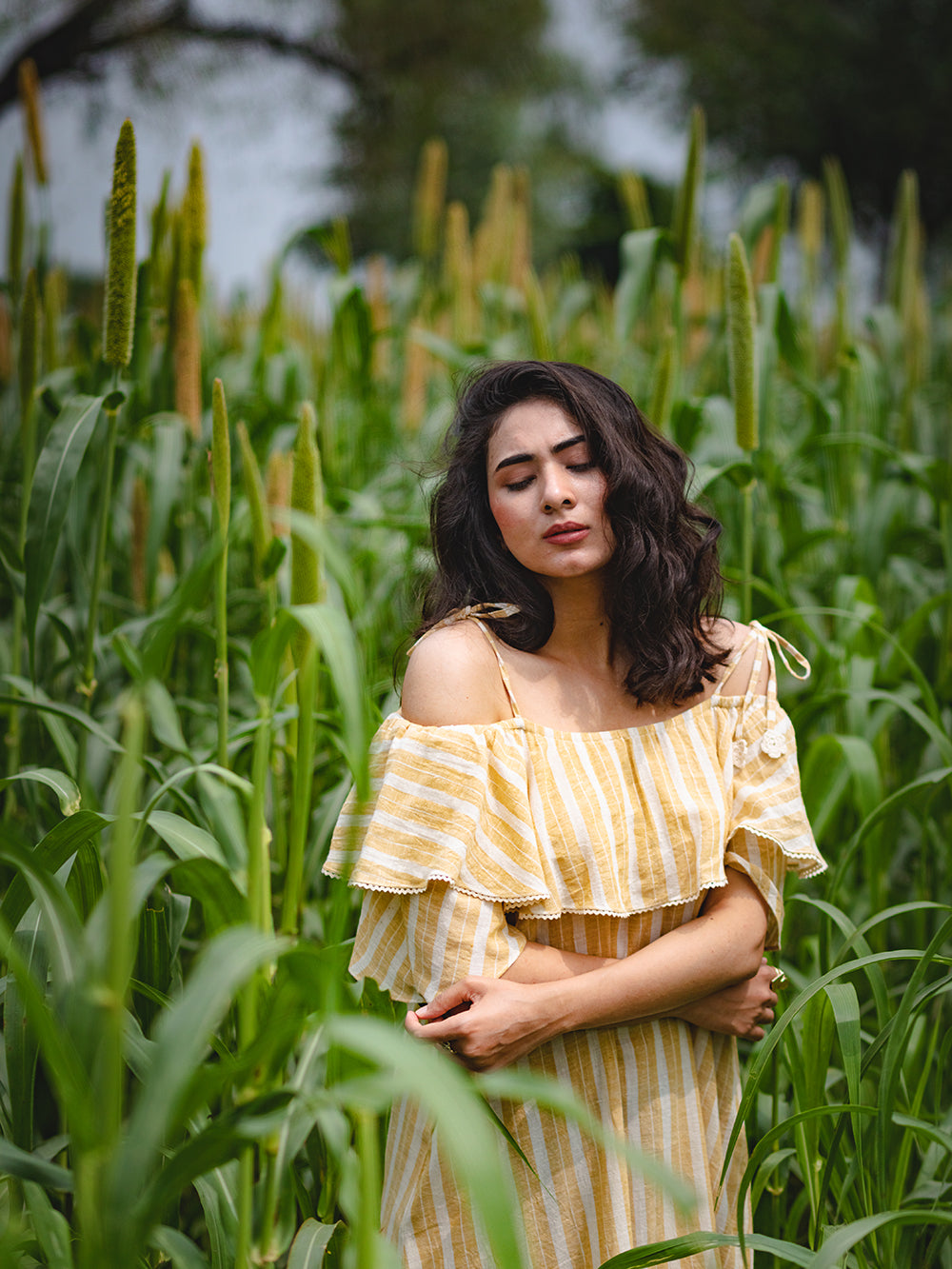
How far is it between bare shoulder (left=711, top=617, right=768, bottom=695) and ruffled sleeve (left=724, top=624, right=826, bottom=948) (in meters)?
0.03

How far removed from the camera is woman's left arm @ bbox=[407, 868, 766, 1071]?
961mm

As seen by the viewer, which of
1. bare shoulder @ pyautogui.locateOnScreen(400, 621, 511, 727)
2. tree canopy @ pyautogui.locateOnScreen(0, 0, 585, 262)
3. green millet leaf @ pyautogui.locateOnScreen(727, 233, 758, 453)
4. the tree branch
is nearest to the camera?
bare shoulder @ pyautogui.locateOnScreen(400, 621, 511, 727)

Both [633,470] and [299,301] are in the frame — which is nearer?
[633,470]

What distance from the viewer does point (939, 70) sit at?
9.80m

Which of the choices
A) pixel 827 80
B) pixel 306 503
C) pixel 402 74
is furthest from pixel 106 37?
pixel 827 80

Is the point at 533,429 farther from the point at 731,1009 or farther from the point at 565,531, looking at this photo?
the point at 731,1009

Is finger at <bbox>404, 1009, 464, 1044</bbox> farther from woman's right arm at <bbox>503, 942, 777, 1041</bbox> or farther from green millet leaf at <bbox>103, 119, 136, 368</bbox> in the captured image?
green millet leaf at <bbox>103, 119, 136, 368</bbox>

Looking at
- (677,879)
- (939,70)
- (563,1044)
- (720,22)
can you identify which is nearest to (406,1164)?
(563,1044)

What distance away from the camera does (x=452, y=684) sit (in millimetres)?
1087

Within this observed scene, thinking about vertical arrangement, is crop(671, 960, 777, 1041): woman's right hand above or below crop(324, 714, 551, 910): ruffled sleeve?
below

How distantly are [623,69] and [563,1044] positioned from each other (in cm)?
1256

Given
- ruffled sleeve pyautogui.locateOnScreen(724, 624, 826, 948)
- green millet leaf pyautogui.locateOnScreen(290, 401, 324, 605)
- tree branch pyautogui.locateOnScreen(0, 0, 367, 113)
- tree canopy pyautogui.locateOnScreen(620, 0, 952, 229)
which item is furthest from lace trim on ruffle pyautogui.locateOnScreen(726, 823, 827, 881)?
tree canopy pyautogui.locateOnScreen(620, 0, 952, 229)

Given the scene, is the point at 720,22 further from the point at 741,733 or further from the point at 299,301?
the point at 741,733

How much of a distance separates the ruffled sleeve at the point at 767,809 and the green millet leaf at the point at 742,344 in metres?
0.49
